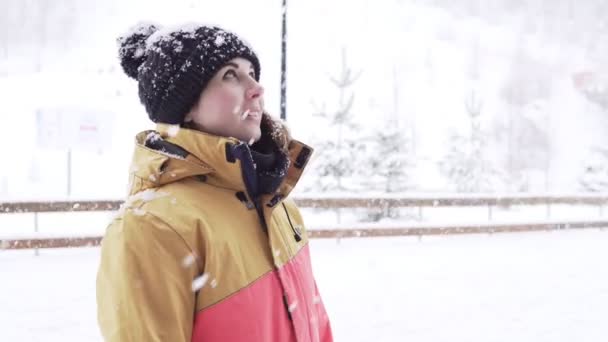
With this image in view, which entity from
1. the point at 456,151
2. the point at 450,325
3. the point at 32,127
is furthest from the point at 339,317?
the point at 32,127

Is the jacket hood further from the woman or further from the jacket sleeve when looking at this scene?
the jacket sleeve

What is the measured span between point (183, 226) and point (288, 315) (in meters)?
0.42

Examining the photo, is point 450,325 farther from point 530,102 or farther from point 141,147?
point 530,102

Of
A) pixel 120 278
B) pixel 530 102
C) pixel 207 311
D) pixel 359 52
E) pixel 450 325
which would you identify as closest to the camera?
pixel 120 278

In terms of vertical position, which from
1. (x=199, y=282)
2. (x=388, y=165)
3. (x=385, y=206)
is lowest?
(x=385, y=206)

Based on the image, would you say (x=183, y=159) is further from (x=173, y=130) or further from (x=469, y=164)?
(x=469, y=164)

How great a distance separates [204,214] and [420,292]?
5.00 m

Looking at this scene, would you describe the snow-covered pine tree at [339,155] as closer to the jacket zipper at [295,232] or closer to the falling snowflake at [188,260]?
the jacket zipper at [295,232]

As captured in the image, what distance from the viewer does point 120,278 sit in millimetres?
1049

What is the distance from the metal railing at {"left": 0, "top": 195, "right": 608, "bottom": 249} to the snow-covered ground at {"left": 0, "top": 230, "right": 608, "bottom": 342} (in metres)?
0.24

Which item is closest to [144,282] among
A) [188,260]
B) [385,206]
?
[188,260]

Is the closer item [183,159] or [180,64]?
[183,159]

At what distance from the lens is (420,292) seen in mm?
5703

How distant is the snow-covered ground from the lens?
440cm
